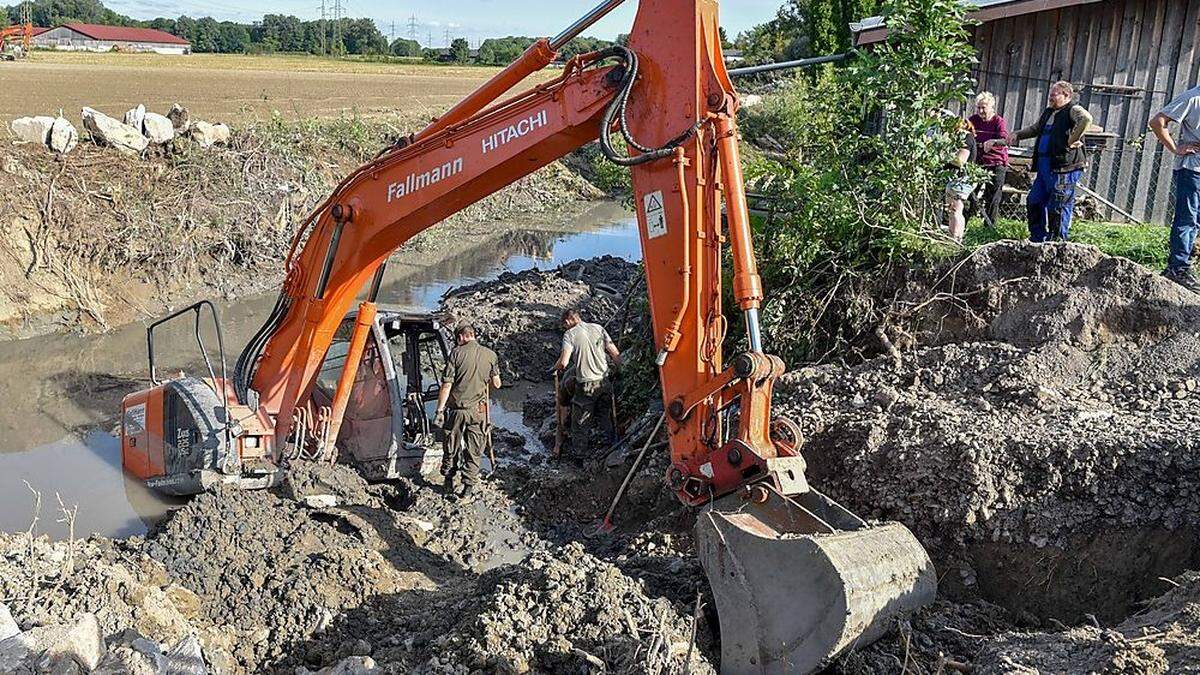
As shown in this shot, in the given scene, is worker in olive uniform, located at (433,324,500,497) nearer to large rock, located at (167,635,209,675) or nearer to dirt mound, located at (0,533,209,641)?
dirt mound, located at (0,533,209,641)

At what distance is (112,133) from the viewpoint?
50.3 ft

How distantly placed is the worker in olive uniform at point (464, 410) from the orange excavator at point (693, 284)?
A: 125cm

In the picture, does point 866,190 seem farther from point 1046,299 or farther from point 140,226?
point 140,226

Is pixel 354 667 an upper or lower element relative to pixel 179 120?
lower

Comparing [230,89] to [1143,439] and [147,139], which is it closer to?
[147,139]

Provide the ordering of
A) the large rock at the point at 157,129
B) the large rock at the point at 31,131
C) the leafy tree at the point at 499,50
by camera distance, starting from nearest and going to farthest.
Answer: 1. the large rock at the point at 31,131
2. the large rock at the point at 157,129
3. the leafy tree at the point at 499,50

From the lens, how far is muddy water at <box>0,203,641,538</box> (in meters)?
8.31

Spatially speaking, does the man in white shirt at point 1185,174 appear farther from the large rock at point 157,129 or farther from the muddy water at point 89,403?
the large rock at point 157,129

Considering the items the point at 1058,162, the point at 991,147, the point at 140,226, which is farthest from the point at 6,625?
the point at 140,226

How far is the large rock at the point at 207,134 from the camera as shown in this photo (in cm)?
1658

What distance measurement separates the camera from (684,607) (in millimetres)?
5305

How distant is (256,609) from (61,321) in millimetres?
9039

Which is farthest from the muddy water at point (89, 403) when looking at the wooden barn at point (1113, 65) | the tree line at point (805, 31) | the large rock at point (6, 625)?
the tree line at point (805, 31)

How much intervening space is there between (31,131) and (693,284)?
1339 centimetres
